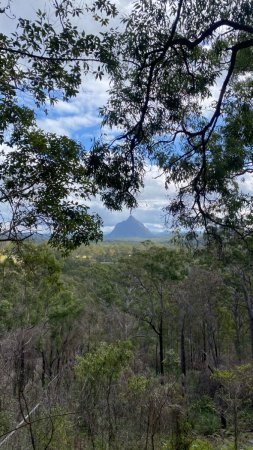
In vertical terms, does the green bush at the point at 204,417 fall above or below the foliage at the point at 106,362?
below

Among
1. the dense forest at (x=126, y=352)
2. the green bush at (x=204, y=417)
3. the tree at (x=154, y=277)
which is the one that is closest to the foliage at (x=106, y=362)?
the dense forest at (x=126, y=352)

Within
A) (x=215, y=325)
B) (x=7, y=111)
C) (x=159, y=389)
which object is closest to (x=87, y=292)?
(x=215, y=325)

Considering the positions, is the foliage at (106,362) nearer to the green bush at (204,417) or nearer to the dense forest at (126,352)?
the dense forest at (126,352)

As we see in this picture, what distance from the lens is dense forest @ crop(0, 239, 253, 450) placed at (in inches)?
349

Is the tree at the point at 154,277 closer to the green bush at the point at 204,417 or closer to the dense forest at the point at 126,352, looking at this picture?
the dense forest at the point at 126,352

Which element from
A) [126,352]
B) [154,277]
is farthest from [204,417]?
[126,352]

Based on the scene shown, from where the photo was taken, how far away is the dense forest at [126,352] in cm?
888

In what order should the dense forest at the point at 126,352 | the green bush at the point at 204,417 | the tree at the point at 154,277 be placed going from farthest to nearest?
the tree at the point at 154,277, the green bush at the point at 204,417, the dense forest at the point at 126,352

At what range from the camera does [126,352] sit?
970 cm

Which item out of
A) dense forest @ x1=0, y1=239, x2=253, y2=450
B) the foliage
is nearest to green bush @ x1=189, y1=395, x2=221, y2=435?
dense forest @ x1=0, y1=239, x2=253, y2=450

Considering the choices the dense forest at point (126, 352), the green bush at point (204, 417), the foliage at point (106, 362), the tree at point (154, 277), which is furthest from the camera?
the tree at point (154, 277)

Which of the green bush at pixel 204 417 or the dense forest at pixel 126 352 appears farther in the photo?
the green bush at pixel 204 417

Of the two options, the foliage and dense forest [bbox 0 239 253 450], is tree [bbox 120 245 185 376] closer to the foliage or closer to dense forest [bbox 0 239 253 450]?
dense forest [bbox 0 239 253 450]

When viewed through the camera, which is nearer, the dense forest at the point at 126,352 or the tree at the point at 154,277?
the dense forest at the point at 126,352
